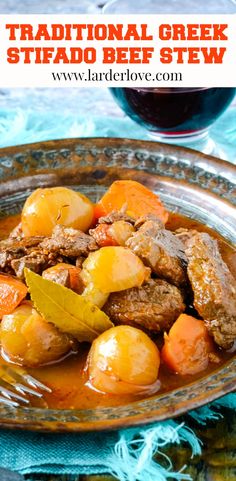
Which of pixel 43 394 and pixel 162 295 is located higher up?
pixel 162 295

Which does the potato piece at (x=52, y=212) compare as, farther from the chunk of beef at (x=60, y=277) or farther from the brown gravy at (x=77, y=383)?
the brown gravy at (x=77, y=383)

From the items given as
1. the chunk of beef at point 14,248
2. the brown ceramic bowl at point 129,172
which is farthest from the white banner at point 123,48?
the chunk of beef at point 14,248

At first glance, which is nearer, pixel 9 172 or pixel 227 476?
pixel 227 476

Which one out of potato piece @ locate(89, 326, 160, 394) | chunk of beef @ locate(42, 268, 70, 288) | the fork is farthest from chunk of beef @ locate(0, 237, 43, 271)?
potato piece @ locate(89, 326, 160, 394)

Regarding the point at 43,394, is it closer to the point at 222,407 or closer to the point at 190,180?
the point at 222,407

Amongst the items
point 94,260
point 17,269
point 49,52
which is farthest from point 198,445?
point 49,52

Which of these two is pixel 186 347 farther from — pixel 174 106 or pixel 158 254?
pixel 174 106

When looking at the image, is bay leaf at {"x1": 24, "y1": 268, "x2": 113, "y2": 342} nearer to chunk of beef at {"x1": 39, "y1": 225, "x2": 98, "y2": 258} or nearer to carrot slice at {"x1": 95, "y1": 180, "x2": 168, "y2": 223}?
chunk of beef at {"x1": 39, "y1": 225, "x2": 98, "y2": 258}
